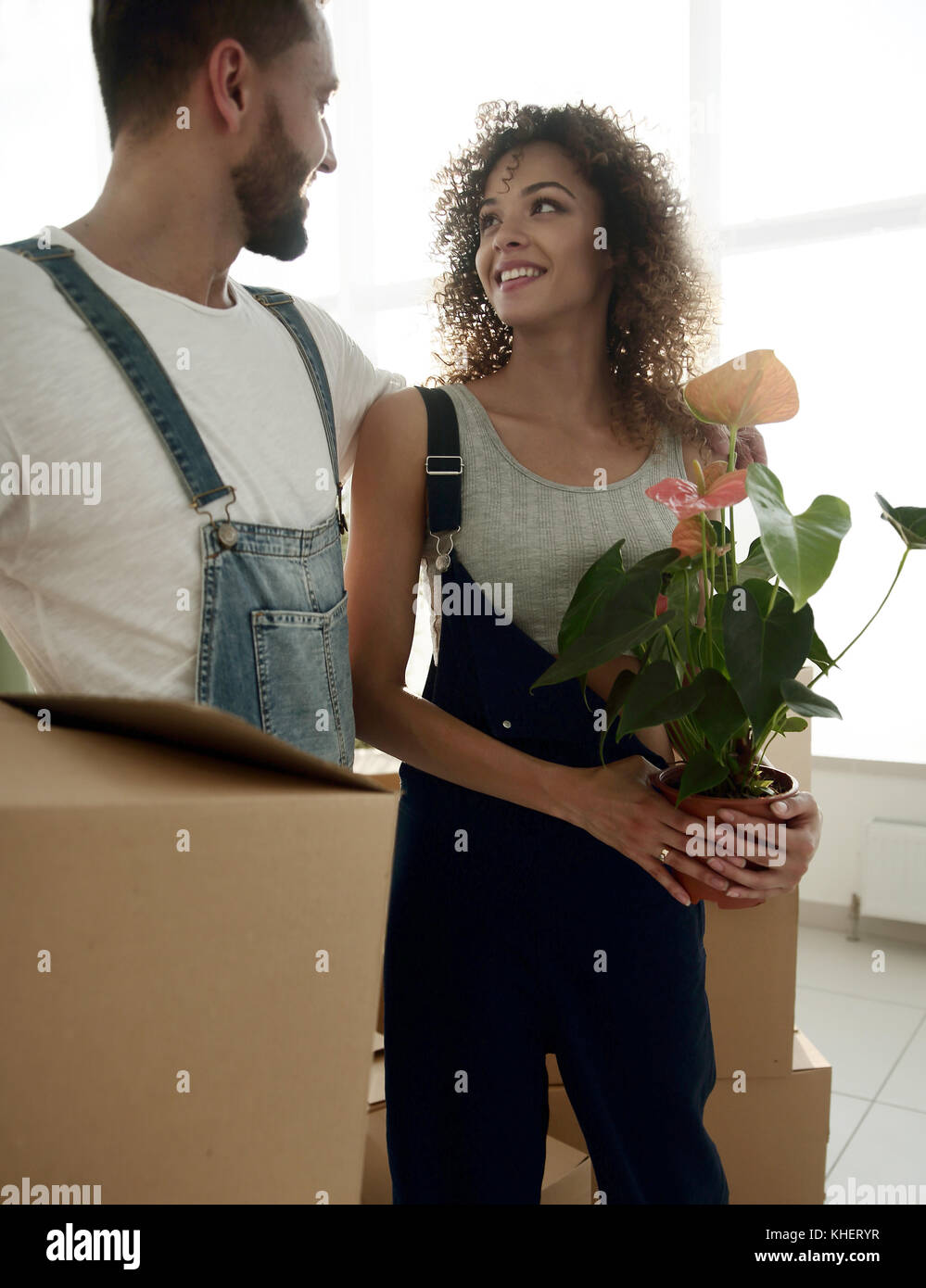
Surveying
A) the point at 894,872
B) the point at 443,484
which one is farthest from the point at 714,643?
the point at 894,872

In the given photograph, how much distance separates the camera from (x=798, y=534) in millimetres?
723

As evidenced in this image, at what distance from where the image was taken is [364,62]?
390cm

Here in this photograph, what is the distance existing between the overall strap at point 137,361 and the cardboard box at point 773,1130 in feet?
4.08

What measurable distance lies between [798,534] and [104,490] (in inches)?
21.3

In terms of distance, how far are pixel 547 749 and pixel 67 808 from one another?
0.74 meters

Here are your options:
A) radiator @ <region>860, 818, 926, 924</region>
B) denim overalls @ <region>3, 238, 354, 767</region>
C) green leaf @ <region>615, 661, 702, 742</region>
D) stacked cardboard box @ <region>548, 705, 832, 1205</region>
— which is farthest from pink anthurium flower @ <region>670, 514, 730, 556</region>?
radiator @ <region>860, 818, 926, 924</region>

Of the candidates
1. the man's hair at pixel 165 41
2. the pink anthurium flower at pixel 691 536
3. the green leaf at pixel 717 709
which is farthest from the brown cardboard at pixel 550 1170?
the man's hair at pixel 165 41

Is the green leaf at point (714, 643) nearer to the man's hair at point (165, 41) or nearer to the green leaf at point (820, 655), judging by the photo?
the green leaf at point (820, 655)

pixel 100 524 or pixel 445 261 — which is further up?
pixel 445 261

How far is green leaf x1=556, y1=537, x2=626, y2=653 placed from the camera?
93 centimetres

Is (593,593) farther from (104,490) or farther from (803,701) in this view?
(104,490)

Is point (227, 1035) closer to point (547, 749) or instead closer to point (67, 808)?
point (67, 808)
